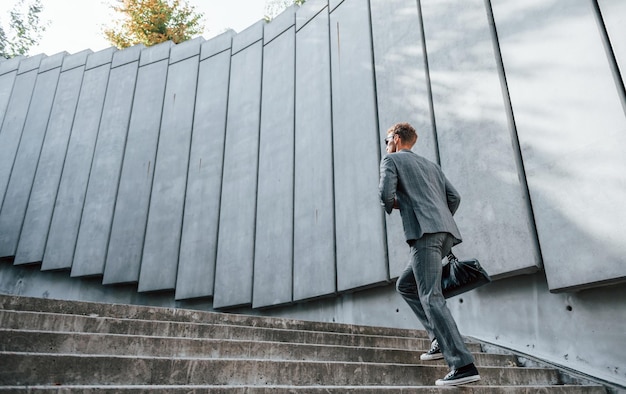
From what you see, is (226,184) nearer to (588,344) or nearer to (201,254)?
(201,254)

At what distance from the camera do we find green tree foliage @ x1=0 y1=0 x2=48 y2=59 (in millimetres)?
16703

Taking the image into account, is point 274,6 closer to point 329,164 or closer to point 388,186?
point 329,164

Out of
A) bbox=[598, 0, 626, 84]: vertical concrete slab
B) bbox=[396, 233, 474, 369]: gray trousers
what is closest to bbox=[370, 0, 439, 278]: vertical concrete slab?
bbox=[598, 0, 626, 84]: vertical concrete slab

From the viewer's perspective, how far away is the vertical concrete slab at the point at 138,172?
912 centimetres

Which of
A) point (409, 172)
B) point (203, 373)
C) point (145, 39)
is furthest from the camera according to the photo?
point (145, 39)

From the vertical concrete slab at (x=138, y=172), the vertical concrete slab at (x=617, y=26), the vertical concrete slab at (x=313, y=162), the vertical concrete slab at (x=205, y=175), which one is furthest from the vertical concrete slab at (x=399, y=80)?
the vertical concrete slab at (x=138, y=172)

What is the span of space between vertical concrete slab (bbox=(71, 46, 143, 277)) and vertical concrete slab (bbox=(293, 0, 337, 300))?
4.51m

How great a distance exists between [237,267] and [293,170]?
199cm

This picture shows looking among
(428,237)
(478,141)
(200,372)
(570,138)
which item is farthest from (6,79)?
(570,138)

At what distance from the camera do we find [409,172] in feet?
10.1

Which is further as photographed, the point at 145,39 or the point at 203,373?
the point at 145,39

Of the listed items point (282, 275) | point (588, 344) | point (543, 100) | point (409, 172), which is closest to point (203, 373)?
point (409, 172)

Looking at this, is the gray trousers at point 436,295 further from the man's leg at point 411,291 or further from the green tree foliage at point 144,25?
the green tree foliage at point 144,25

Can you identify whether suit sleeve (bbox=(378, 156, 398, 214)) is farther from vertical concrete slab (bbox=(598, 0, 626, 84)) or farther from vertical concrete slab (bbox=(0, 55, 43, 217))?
vertical concrete slab (bbox=(0, 55, 43, 217))
